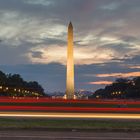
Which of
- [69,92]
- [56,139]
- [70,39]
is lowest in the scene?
[56,139]

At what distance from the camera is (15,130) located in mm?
24953

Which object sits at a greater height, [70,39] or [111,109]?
[70,39]

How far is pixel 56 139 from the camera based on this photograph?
63.5 feet

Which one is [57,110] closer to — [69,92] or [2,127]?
[2,127]

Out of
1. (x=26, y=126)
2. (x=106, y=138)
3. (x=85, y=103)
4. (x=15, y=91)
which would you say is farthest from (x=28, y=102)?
(x=15, y=91)

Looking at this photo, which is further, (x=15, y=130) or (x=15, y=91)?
(x=15, y=91)

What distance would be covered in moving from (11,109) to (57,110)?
15.0ft

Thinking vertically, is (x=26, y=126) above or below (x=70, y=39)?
→ below

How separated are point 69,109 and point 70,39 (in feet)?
107

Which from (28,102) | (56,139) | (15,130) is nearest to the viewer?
(56,139)

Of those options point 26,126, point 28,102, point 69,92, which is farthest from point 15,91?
point 26,126

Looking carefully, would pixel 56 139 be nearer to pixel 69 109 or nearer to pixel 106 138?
pixel 106 138

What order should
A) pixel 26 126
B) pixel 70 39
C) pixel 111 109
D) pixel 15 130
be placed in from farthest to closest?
pixel 70 39, pixel 111 109, pixel 26 126, pixel 15 130

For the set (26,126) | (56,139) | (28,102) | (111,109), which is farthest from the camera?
(28,102)
